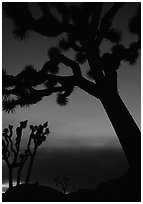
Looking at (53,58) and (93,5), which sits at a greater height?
(93,5)

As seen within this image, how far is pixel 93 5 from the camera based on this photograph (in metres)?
6.19

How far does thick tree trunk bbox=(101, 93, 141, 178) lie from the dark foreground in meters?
0.34

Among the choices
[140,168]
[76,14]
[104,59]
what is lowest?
[140,168]

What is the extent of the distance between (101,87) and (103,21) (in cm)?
168

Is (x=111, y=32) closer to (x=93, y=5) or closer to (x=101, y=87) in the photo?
(x=93, y=5)

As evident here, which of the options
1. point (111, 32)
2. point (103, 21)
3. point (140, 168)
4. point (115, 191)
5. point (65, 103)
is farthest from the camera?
point (65, 103)

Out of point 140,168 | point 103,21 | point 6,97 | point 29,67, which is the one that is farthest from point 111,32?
point 140,168

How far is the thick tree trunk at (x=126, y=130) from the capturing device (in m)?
5.21

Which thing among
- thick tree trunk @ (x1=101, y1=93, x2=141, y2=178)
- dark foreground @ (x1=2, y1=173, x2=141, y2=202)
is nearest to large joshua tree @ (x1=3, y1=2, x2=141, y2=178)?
thick tree trunk @ (x1=101, y1=93, x2=141, y2=178)

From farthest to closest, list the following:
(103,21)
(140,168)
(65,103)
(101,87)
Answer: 1. (65,103)
2. (103,21)
3. (101,87)
4. (140,168)

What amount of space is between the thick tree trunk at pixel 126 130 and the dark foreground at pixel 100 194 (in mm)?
340

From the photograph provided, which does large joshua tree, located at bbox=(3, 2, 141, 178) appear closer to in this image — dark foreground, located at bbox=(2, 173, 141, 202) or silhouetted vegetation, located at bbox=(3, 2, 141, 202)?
silhouetted vegetation, located at bbox=(3, 2, 141, 202)

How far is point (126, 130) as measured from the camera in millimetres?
5516

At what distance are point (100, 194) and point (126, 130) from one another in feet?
5.02
